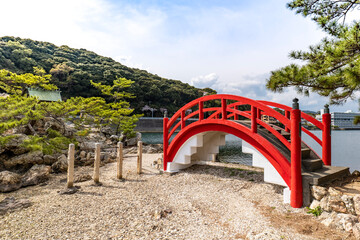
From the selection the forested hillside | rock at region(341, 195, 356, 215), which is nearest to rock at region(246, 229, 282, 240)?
rock at region(341, 195, 356, 215)

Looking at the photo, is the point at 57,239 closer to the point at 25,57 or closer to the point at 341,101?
the point at 341,101

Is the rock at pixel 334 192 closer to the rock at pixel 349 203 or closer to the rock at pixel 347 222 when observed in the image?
the rock at pixel 349 203

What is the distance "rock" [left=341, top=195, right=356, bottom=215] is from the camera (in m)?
3.52

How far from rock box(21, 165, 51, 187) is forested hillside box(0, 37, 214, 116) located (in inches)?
1357

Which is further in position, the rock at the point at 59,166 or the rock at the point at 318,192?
the rock at the point at 59,166

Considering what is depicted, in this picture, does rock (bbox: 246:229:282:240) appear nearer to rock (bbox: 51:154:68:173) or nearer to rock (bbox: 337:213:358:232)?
rock (bbox: 337:213:358:232)

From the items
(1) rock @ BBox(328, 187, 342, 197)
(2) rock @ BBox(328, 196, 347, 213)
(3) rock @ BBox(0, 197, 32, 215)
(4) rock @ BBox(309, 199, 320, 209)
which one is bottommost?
(3) rock @ BBox(0, 197, 32, 215)

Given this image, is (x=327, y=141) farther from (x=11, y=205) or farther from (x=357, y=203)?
(x=11, y=205)

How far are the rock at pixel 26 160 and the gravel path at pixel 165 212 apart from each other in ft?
6.55

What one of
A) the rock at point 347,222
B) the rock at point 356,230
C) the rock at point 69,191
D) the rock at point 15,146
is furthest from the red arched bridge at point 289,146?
the rock at point 15,146

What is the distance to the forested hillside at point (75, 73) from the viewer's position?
119 ft

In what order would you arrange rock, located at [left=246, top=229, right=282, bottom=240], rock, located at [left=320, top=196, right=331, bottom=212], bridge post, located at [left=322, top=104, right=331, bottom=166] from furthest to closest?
bridge post, located at [left=322, top=104, right=331, bottom=166] < rock, located at [left=320, top=196, right=331, bottom=212] < rock, located at [left=246, top=229, right=282, bottom=240]

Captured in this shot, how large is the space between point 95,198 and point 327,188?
5562mm

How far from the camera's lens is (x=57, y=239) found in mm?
3535
